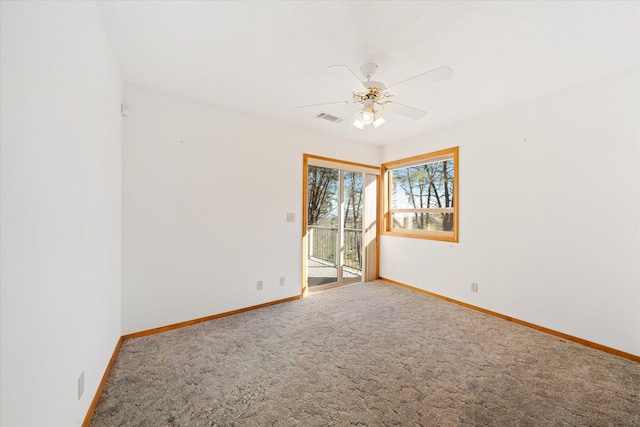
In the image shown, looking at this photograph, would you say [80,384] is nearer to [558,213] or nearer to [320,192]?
[320,192]

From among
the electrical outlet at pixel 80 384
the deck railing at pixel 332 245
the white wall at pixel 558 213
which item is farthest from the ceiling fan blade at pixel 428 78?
the electrical outlet at pixel 80 384

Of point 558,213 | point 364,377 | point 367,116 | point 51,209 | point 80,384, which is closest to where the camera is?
point 51,209

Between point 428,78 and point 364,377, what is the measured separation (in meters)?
2.33

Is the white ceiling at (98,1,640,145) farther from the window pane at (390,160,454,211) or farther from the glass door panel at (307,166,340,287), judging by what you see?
the glass door panel at (307,166,340,287)

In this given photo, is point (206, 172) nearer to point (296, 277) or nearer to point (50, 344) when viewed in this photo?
point (296, 277)

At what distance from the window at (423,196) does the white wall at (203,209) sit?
6.22ft

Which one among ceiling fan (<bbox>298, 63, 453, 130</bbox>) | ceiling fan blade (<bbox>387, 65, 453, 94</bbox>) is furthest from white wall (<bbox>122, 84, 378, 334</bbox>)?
ceiling fan blade (<bbox>387, 65, 453, 94</bbox>)

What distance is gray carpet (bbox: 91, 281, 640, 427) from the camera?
1.65 metres

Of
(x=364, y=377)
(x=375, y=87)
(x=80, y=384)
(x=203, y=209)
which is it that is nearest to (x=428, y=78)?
(x=375, y=87)

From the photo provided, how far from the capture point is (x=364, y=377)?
203 cm

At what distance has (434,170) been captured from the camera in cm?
416

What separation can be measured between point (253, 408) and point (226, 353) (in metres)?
0.76

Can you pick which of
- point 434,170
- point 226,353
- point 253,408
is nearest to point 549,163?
point 434,170

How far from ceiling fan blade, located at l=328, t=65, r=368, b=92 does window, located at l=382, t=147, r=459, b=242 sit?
7.21 feet
